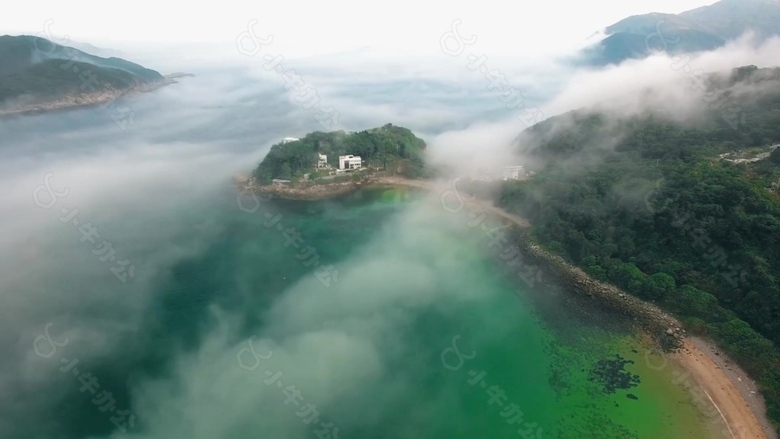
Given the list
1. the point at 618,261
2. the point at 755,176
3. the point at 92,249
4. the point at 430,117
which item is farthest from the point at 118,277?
the point at 430,117

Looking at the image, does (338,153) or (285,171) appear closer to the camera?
(285,171)

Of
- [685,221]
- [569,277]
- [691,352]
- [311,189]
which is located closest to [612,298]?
[569,277]

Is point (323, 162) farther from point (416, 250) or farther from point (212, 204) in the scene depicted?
point (416, 250)

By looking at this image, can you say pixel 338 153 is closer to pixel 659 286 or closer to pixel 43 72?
pixel 659 286

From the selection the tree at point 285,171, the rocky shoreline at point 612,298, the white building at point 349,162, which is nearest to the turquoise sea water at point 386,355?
the rocky shoreline at point 612,298

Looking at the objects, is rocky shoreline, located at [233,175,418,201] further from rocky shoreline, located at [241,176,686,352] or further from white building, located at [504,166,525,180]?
white building, located at [504,166,525,180]

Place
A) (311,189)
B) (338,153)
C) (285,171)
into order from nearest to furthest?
(311,189) < (285,171) < (338,153)

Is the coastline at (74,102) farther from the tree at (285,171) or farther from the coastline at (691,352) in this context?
the coastline at (691,352)

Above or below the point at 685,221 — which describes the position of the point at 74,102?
above
